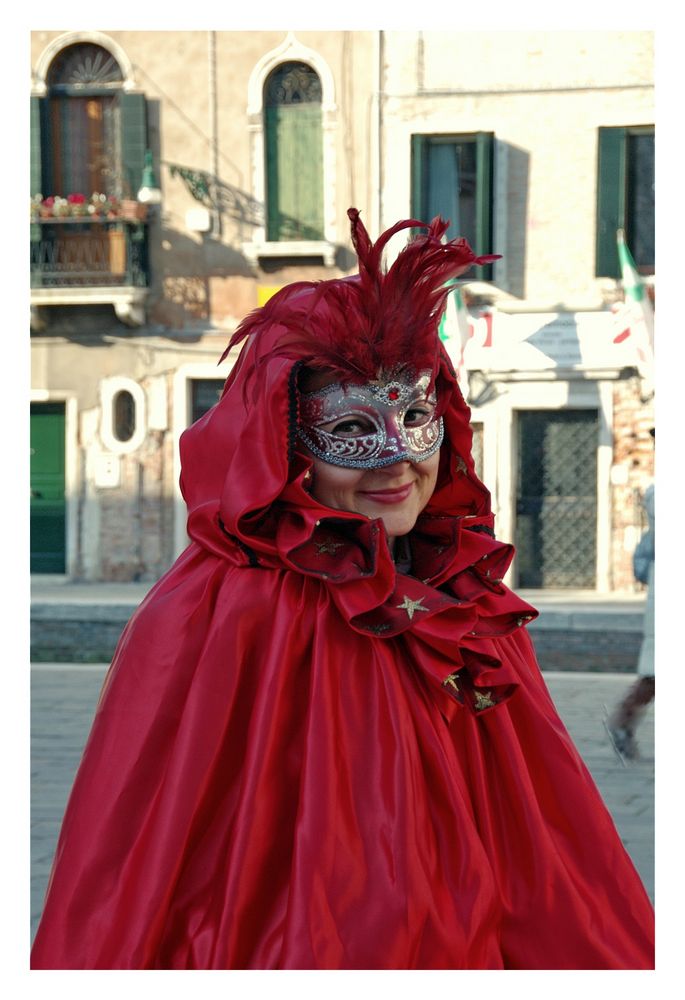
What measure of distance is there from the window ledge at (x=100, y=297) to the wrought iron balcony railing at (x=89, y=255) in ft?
0.20

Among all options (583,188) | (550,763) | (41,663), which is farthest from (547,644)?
(550,763)

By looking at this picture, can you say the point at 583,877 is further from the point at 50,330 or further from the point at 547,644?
the point at 50,330

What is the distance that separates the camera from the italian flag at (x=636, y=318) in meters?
13.7

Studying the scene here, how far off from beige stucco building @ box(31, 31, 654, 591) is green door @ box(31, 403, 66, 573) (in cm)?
4

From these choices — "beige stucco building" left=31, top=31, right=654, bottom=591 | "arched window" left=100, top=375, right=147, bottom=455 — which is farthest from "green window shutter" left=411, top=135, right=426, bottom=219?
A: "arched window" left=100, top=375, right=147, bottom=455

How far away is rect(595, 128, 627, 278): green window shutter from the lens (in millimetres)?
13703

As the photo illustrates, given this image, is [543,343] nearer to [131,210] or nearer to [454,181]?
[454,181]

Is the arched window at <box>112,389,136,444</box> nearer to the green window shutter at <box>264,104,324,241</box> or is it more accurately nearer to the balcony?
the balcony

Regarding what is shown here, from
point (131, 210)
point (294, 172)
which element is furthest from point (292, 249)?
point (131, 210)

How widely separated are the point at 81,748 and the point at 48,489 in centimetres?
911

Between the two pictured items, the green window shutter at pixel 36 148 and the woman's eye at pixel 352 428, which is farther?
the green window shutter at pixel 36 148

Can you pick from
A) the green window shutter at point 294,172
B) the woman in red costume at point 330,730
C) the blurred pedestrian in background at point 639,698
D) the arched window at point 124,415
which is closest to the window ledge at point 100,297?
the arched window at point 124,415

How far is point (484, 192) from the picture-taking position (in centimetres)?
1391

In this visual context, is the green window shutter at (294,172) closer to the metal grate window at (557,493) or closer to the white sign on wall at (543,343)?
the white sign on wall at (543,343)
